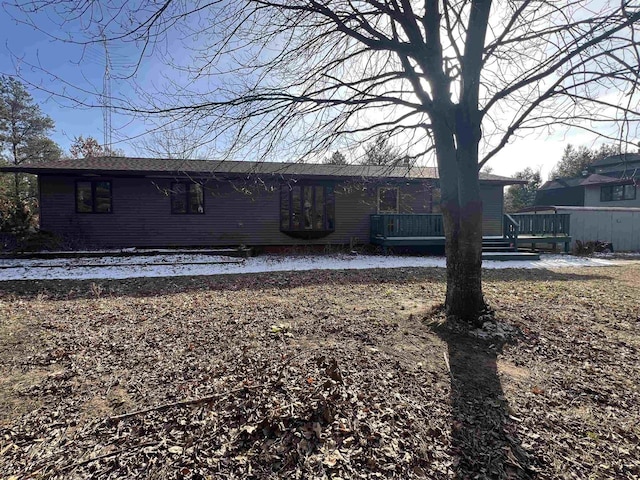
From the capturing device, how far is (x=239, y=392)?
2.75 metres

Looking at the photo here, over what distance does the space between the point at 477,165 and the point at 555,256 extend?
39.0 ft

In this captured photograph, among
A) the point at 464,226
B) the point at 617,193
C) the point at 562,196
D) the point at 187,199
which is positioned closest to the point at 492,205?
the point at 464,226

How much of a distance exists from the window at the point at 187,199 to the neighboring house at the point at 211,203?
4 centimetres

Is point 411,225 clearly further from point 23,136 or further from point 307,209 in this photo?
point 23,136

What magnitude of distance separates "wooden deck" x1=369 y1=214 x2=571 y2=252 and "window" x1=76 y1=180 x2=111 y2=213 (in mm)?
10457

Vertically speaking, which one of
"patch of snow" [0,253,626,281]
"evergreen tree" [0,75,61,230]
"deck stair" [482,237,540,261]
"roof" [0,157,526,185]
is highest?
"evergreen tree" [0,75,61,230]

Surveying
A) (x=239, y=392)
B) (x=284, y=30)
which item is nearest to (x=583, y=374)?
(x=239, y=392)

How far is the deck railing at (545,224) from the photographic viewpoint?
1427 centimetres

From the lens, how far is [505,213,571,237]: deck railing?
14273 mm

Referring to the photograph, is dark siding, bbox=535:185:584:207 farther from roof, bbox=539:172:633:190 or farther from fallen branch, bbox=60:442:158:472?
fallen branch, bbox=60:442:158:472

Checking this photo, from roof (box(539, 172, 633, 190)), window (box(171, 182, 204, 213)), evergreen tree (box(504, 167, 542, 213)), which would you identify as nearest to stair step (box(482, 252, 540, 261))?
window (box(171, 182, 204, 213))

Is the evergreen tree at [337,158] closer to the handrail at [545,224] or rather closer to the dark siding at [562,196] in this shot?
the handrail at [545,224]

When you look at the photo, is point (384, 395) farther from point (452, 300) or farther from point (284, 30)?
point (284, 30)

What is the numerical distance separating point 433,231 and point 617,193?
72.1ft
